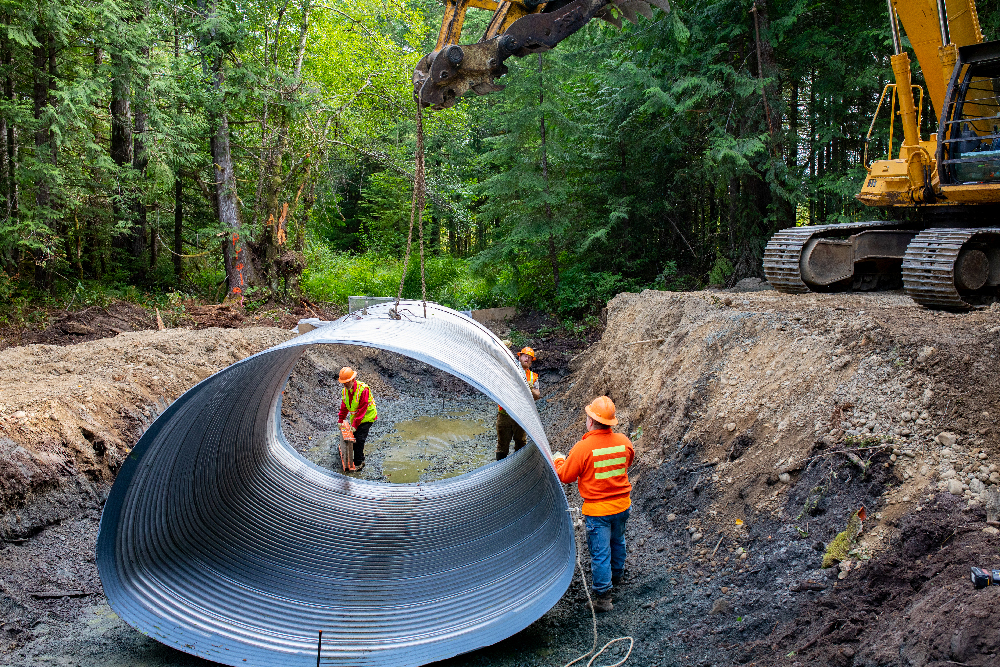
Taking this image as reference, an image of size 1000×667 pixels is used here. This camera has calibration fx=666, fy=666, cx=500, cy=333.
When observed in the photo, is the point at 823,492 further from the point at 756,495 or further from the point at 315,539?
the point at 315,539

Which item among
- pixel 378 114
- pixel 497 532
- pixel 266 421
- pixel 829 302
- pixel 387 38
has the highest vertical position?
pixel 387 38

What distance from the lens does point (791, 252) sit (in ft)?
32.9

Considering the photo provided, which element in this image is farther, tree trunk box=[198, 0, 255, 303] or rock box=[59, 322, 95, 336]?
tree trunk box=[198, 0, 255, 303]

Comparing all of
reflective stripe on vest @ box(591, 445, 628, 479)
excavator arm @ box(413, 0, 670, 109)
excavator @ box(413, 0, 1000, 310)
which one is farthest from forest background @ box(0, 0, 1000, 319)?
reflective stripe on vest @ box(591, 445, 628, 479)

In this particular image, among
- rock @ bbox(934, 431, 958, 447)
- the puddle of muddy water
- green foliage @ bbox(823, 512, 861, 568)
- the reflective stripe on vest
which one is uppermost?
rock @ bbox(934, 431, 958, 447)

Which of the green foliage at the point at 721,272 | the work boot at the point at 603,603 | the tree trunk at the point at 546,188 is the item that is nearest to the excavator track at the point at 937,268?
the work boot at the point at 603,603

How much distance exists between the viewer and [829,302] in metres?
8.60

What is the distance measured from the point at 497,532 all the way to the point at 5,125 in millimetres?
12736

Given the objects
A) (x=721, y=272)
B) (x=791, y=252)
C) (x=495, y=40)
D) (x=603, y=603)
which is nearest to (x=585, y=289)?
(x=721, y=272)

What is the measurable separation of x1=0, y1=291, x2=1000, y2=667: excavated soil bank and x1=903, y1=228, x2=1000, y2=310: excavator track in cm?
37

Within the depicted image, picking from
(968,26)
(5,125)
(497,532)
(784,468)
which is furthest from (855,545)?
(5,125)

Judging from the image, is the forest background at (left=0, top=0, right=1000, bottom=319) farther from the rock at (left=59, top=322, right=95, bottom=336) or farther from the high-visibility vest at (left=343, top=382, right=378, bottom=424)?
the high-visibility vest at (left=343, top=382, right=378, bottom=424)

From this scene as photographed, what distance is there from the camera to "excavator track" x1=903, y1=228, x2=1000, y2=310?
7.82 m

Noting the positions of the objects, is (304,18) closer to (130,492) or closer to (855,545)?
(130,492)
